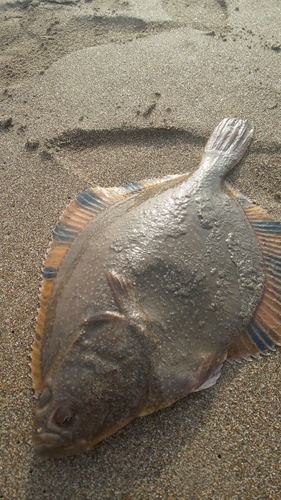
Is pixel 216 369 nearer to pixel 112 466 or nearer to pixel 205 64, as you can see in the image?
pixel 112 466

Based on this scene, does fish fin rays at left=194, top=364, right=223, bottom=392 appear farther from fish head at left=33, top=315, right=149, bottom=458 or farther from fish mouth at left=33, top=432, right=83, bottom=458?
fish mouth at left=33, top=432, right=83, bottom=458

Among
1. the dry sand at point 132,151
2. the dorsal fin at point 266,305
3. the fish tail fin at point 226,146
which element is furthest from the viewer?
the fish tail fin at point 226,146

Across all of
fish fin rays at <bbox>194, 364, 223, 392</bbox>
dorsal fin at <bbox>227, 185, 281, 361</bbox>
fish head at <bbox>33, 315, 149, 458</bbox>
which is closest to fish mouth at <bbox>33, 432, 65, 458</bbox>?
fish head at <bbox>33, 315, 149, 458</bbox>

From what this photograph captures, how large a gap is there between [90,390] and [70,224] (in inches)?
54.4

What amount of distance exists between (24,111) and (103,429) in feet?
10.7

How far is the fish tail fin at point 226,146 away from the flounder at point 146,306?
20 cm

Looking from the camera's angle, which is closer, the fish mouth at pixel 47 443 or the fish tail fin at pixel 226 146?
the fish mouth at pixel 47 443

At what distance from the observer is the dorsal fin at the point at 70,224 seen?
2507 mm

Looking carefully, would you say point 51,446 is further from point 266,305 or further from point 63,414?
point 266,305

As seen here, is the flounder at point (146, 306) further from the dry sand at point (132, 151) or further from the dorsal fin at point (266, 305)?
the dry sand at point (132, 151)

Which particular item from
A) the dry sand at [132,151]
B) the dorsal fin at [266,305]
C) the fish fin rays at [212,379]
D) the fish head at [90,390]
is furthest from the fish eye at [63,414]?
the dorsal fin at [266,305]

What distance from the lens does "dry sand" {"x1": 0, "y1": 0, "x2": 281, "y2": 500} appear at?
7.39ft

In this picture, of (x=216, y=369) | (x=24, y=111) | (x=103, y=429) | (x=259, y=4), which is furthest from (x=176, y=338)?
(x=259, y=4)

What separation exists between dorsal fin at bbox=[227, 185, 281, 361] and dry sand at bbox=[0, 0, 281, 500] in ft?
0.35
